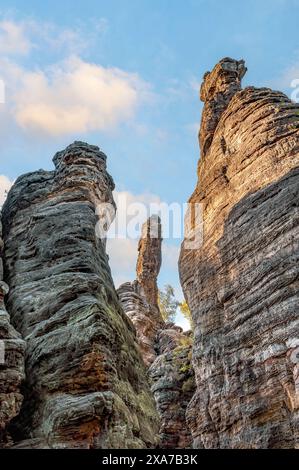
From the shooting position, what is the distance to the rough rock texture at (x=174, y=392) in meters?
34.2

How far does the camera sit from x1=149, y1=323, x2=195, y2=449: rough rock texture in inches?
1347

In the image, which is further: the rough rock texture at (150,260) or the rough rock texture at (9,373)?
the rough rock texture at (150,260)

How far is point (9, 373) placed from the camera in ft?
40.5

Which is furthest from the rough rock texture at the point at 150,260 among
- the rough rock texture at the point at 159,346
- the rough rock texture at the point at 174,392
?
the rough rock texture at the point at 174,392

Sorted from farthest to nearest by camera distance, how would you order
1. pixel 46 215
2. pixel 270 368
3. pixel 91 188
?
pixel 270 368, pixel 91 188, pixel 46 215

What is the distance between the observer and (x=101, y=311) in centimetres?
1396

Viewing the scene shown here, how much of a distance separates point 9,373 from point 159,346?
37013 millimetres

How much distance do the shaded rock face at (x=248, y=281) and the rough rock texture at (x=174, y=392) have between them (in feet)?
25.5

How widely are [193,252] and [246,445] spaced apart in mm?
13117

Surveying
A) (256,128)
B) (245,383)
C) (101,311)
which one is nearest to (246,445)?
(245,383)

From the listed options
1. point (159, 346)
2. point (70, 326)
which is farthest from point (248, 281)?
point (159, 346)

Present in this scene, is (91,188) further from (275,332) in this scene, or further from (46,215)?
(275,332)

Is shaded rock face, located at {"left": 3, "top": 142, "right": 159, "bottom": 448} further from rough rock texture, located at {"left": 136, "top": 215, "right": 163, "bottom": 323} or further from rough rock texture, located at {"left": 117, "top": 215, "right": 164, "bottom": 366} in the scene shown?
rough rock texture, located at {"left": 136, "top": 215, "right": 163, "bottom": 323}

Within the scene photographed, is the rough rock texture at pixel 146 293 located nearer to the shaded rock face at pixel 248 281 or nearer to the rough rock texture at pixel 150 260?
the rough rock texture at pixel 150 260
